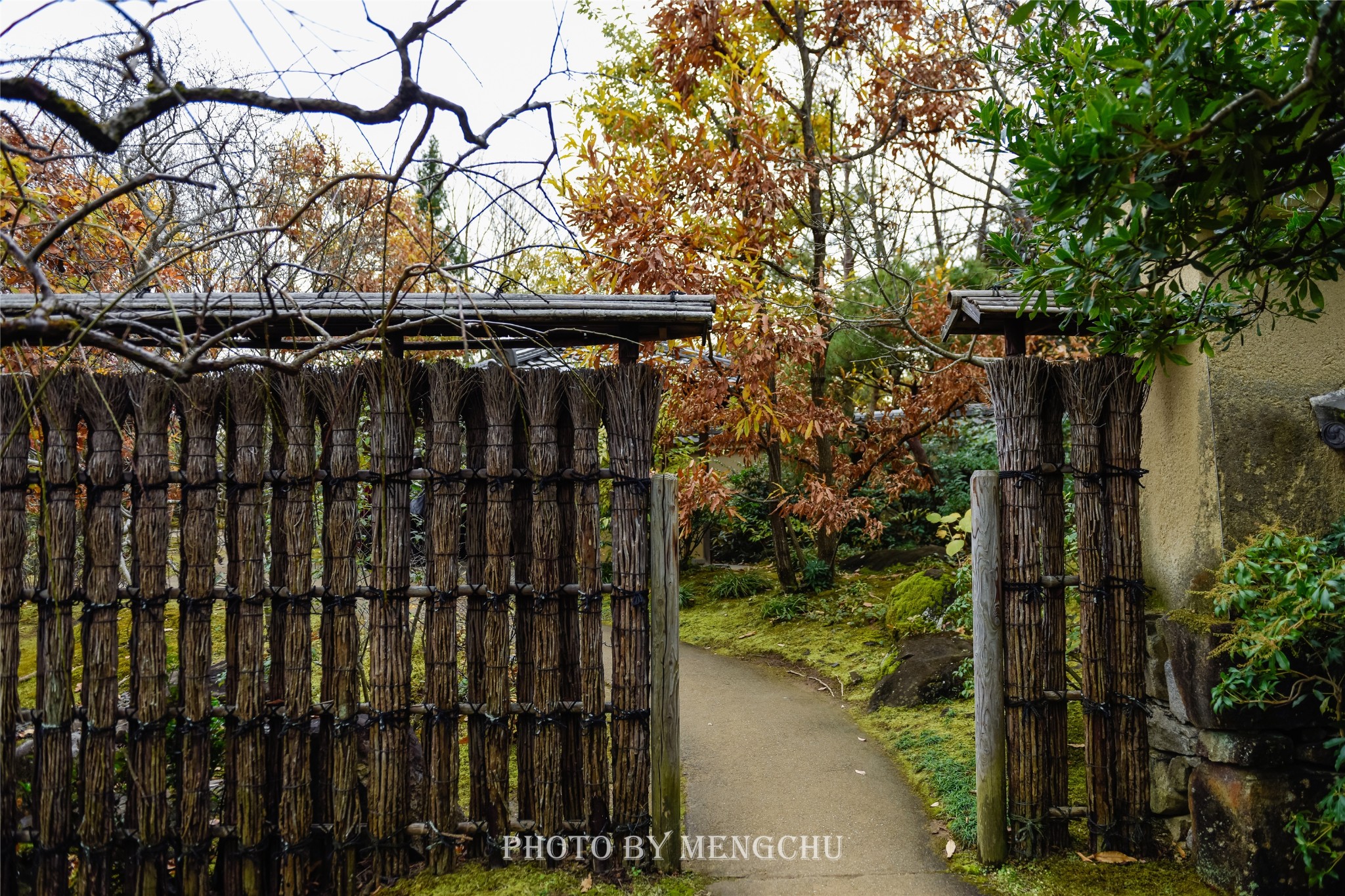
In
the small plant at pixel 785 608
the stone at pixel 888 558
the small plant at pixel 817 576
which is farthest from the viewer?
the stone at pixel 888 558

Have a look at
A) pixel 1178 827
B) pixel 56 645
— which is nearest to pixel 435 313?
pixel 56 645

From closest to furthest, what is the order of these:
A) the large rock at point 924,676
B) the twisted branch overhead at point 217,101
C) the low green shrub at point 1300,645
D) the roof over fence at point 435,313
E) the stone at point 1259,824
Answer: the twisted branch overhead at point 217,101
the low green shrub at point 1300,645
the stone at point 1259,824
the roof over fence at point 435,313
the large rock at point 924,676

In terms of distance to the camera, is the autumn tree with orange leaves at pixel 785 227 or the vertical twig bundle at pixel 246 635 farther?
the autumn tree with orange leaves at pixel 785 227

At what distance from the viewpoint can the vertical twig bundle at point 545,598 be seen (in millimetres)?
3398

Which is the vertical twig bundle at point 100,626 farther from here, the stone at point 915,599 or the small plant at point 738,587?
the small plant at point 738,587

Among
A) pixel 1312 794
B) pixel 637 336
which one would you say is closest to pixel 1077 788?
pixel 1312 794

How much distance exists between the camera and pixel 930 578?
671cm

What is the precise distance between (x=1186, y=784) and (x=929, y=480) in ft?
15.1

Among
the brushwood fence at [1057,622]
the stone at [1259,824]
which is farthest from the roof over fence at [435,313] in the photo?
the stone at [1259,824]

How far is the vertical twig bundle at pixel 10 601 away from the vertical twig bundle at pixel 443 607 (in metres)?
1.71

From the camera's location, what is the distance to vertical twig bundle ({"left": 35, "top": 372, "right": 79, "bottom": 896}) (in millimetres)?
3332

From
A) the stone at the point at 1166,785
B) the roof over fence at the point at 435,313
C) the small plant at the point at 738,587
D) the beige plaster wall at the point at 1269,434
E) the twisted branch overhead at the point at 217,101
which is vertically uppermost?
the twisted branch overhead at the point at 217,101

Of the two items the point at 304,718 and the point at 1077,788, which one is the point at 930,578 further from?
the point at 304,718

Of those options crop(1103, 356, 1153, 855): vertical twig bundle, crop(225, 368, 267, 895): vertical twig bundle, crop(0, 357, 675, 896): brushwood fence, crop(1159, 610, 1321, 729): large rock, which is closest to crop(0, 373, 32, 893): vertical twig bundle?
crop(0, 357, 675, 896): brushwood fence
